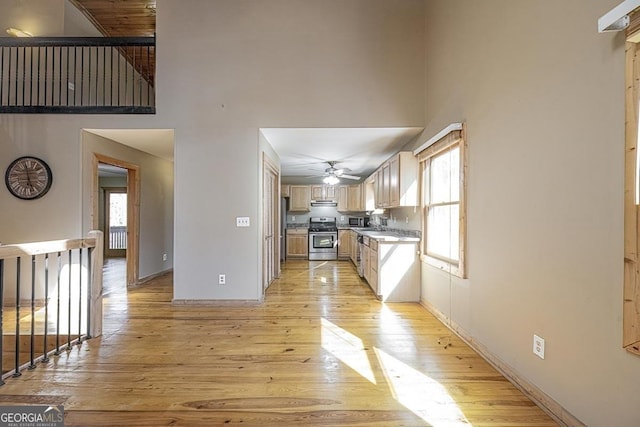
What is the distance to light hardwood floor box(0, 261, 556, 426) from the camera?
178 cm

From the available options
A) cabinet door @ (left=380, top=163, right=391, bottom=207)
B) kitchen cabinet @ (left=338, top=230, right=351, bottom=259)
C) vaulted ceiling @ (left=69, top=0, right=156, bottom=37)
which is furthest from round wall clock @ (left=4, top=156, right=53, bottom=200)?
kitchen cabinet @ (left=338, top=230, right=351, bottom=259)

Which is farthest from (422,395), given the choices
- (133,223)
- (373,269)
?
(133,223)

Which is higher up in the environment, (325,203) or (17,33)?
(17,33)

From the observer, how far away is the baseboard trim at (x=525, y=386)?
167 cm

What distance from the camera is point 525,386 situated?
6.49 feet

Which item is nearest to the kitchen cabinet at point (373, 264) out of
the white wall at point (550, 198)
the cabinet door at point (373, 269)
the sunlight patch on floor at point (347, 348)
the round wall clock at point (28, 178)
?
the cabinet door at point (373, 269)

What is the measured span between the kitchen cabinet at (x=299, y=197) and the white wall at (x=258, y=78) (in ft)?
14.4

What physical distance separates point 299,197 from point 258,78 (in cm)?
459

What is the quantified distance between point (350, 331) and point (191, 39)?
4.03 metres

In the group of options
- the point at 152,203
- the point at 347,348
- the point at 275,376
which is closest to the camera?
the point at 275,376

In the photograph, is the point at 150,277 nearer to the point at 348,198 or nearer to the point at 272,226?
the point at 272,226

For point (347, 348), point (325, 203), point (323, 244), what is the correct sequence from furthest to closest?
point (325, 203) → point (323, 244) → point (347, 348)

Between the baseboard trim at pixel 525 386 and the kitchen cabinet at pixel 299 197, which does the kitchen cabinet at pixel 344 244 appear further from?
the baseboard trim at pixel 525 386

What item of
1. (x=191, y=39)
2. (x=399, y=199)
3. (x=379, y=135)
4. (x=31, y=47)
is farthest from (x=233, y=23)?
(x=399, y=199)
